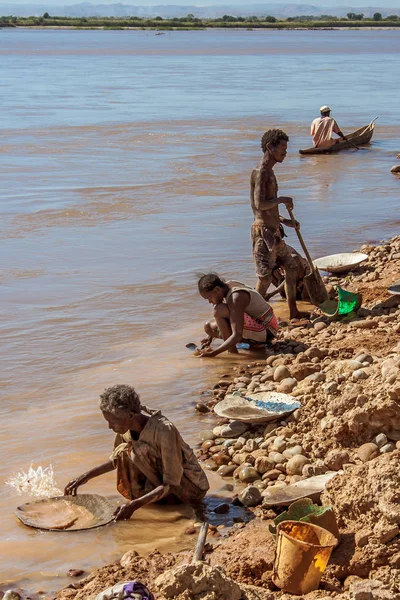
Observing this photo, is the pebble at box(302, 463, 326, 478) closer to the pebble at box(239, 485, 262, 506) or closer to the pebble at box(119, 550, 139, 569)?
the pebble at box(239, 485, 262, 506)

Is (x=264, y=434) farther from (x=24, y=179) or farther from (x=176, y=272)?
(x=24, y=179)

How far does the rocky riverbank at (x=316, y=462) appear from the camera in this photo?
3.74m

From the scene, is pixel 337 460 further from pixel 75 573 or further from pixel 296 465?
pixel 75 573

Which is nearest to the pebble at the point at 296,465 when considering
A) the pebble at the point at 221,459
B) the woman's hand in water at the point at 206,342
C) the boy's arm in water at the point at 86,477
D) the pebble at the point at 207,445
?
the pebble at the point at 221,459

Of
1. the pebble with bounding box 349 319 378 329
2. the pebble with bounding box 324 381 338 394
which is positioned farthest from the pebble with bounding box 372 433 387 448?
the pebble with bounding box 349 319 378 329

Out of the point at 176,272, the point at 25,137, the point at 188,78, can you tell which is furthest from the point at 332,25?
the point at 176,272

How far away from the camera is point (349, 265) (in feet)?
30.1

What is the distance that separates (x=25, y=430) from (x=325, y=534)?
9.12 ft

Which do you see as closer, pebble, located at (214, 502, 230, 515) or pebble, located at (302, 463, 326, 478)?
pebble, located at (214, 502, 230, 515)

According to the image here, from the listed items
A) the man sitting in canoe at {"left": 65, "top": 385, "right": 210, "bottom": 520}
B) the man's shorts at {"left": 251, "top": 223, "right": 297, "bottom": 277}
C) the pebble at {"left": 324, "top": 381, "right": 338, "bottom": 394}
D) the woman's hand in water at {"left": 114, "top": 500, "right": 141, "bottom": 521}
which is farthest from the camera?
the man's shorts at {"left": 251, "top": 223, "right": 297, "bottom": 277}

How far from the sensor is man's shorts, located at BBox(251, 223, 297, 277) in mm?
7457

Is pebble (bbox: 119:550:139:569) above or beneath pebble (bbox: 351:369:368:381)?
beneath

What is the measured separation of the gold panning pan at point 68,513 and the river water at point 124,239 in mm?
57

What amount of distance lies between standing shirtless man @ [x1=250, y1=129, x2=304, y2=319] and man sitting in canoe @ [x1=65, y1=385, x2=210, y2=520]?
9.85 ft
